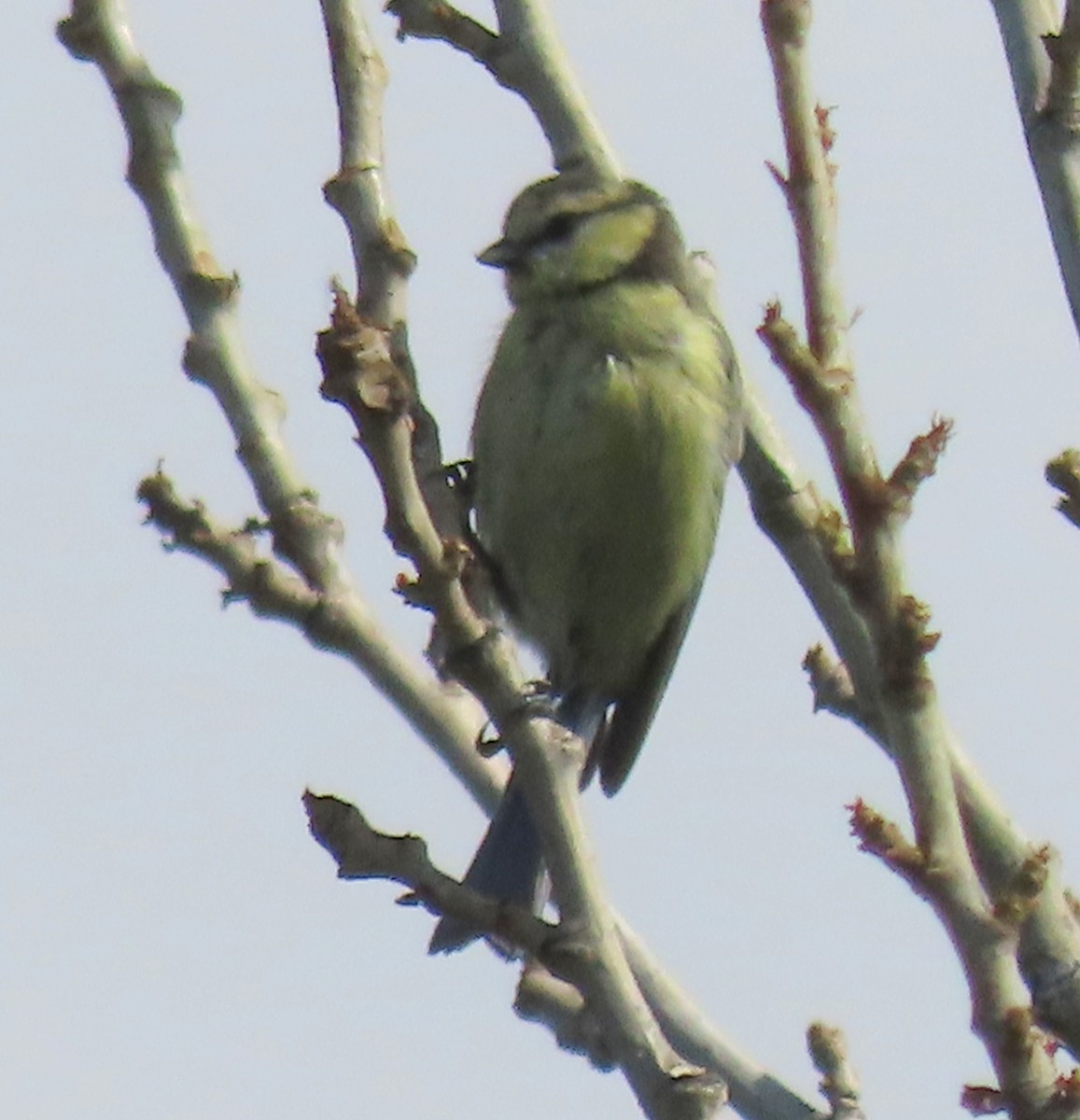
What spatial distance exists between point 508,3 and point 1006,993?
1565mm

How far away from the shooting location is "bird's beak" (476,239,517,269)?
3.99 metres

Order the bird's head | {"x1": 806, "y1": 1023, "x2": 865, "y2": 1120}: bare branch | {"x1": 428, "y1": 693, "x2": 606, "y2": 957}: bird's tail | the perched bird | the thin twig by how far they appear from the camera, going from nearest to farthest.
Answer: the thin twig
{"x1": 806, "y1": 1023, "x2": 865, "y2": 1120}: bare branch
{"x1": 428, "y1": 693, "x2": 606, "y2": 957}: bird's tail
the perched bird
the bird's head

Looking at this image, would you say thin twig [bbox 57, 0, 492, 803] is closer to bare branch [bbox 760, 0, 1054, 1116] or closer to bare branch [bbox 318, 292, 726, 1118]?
bare branch [bbox 318, 292, 726, 1118]

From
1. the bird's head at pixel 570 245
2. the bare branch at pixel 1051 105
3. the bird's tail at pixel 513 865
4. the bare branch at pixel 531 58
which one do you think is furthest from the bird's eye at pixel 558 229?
the bare branch at pixel 1051 105

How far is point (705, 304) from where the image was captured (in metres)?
4.04

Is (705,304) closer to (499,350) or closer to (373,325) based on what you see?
(499,350)

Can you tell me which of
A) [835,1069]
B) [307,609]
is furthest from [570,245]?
[307,609]

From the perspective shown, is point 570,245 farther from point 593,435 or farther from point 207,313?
point 207,313

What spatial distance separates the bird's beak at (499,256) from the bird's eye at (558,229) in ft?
0.22

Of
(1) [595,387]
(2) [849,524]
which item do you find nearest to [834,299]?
(2) [849,524]

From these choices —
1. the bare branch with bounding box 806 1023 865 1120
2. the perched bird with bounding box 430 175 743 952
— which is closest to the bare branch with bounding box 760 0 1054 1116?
the bare branch with bounding box 806 1023 865 1120

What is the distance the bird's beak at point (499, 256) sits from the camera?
399 cm

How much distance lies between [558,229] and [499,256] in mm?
125

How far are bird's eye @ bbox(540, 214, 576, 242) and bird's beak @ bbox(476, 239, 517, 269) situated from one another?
66 millimetres
